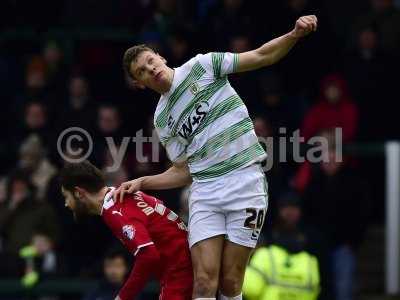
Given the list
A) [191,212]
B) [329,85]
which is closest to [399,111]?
[329,85]

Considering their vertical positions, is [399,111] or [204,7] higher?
[204,7]

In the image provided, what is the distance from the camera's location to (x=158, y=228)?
820 cm

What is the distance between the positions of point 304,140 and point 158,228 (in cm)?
456

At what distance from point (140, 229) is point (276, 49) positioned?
53.4 inches

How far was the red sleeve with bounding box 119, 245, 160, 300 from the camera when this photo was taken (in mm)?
7895

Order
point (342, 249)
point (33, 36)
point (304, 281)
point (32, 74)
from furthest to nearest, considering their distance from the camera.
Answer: point (33, 36) → point (32, 74) → point (342, 249) → point (304, 281)

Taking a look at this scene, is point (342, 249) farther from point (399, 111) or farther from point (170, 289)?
point (170, 289)

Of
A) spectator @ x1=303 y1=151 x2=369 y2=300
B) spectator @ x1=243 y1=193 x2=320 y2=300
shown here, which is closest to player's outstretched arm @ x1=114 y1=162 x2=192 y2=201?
spectator @ x1=243 y1=193 x2=320 y2=300

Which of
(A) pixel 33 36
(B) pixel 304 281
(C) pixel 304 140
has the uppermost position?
(A) pixel 33 36

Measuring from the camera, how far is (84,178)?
8.10 metres

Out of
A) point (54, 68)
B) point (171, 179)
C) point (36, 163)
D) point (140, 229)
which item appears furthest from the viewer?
point (54, 68)

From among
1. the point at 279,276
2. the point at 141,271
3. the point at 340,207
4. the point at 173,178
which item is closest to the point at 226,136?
the point at 173,178

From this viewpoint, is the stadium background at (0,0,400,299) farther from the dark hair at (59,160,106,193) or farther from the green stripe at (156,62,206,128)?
the dark hair at (59,160,106,193)

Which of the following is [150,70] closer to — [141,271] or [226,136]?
[226,136]
